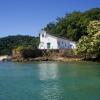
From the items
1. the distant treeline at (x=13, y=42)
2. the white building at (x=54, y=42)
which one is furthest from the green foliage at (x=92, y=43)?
the distant treeline at (x=13, y=42)

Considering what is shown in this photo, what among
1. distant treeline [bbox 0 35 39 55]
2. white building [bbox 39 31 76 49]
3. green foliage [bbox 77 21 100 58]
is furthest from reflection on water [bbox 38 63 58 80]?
distant treeline [bbox 0 35 39 55]

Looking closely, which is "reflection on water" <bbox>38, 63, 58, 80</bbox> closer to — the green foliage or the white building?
the green foliage

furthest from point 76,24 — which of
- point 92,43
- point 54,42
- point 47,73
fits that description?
point 47,73

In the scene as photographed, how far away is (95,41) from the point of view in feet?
205

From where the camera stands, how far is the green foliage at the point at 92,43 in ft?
206

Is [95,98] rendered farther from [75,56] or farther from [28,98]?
[75,56]

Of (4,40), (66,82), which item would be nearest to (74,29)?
(4,40)

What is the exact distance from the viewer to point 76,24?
288 feet

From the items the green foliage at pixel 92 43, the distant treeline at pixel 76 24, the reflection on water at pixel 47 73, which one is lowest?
the reflection on water at pixel 47 73

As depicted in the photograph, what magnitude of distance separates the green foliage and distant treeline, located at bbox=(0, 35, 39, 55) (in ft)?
101

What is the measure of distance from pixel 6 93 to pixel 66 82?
26.9 ft

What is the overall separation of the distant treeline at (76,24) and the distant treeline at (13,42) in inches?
359

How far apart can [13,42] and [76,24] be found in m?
33.7

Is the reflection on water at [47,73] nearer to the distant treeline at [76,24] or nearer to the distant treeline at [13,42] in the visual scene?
the distant treeline at [76,24]
